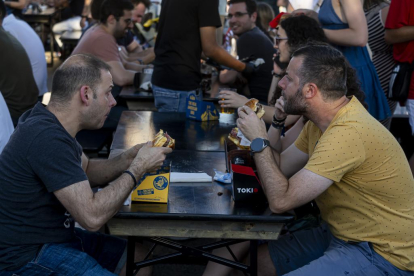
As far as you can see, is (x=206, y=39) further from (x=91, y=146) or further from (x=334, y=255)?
(x=334, y=255)

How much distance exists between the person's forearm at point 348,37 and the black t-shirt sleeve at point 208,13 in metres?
0.85

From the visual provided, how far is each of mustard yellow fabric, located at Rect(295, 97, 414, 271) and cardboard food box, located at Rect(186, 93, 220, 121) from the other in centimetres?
141

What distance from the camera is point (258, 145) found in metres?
2.35

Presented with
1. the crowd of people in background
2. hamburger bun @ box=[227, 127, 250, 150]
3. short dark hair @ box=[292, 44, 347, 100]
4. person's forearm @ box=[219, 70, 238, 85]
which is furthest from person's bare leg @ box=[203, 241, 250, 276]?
person's forearm @ box=[219, 70, 238, 85]

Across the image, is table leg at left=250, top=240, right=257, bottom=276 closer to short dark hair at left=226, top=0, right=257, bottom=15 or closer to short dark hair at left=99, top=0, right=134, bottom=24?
short dark hair at left=99, top=0, right=134, bottom=24

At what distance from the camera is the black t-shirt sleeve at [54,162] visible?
6.56 feet

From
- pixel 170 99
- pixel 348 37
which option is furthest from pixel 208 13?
pixel 348 37

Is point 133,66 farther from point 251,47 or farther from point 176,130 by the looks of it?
point 176,130

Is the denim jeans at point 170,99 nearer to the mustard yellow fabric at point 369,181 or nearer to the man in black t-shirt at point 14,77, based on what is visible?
the man in black t-shirt at point 14,77

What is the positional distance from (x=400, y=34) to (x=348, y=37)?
502mm

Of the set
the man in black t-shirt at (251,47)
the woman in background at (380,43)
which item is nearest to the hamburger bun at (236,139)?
the woman in background at (380,43)

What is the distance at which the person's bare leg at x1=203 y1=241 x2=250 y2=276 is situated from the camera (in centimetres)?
271

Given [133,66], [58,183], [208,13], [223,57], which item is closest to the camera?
[58,183]

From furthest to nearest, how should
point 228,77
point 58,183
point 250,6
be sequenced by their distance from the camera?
point 250,6 < point 228,77 < point 58,183
